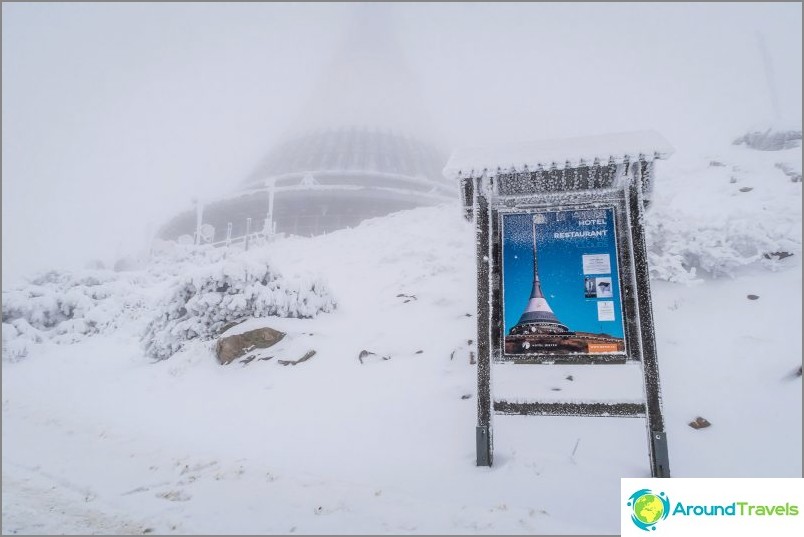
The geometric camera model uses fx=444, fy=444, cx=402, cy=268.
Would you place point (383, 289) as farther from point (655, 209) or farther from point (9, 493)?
point (9, 493)

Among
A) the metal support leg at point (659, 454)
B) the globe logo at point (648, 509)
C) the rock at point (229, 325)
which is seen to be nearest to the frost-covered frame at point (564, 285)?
the metal support leg at point (659, 454)

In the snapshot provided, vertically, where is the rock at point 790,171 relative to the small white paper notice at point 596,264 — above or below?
above

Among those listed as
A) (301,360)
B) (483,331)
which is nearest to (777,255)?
(483,331)

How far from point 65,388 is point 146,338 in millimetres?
1889

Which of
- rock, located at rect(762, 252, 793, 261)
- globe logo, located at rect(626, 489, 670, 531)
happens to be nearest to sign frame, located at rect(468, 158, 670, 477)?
globe logo, located at rect(626, 489, 670, 531)

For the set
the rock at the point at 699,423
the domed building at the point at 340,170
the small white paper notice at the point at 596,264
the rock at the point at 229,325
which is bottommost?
the rock at the point at 699,423

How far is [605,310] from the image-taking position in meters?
4.84

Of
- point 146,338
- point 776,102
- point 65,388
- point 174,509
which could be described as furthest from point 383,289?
point 776,102

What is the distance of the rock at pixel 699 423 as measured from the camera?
5.40 m

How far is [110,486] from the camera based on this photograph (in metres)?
5.07

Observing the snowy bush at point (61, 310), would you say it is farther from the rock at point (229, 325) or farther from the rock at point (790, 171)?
the rock at point (790, 171)

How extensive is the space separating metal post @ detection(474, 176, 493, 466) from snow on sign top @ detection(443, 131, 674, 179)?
279mm

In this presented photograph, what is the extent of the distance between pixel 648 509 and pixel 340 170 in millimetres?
37328

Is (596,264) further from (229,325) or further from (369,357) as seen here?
(229,325)
